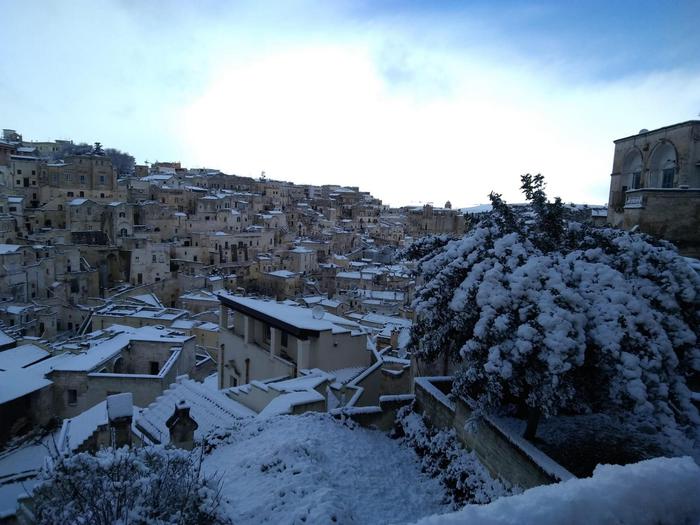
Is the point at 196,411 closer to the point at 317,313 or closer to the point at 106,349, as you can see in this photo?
the point at 317,313

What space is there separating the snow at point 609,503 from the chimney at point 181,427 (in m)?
7.65

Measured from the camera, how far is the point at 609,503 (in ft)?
8.46

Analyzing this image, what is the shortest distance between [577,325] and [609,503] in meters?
3.95

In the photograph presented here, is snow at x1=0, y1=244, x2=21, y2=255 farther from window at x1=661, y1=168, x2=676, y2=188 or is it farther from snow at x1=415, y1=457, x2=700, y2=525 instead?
window at x1=661, y1=168, x2=676, y2=188

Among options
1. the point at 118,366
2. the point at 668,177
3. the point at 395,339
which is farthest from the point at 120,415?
the point at 395,339

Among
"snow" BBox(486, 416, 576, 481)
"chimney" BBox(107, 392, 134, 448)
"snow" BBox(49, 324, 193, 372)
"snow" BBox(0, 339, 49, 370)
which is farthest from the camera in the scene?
"snow" BBox(0, 339, 49, 370)

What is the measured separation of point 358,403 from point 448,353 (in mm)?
4056

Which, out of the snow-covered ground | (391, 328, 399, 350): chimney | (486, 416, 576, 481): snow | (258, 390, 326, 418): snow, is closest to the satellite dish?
(258, 390, 326, 418): snow

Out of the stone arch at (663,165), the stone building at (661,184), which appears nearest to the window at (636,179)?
the stone building at (661,184)

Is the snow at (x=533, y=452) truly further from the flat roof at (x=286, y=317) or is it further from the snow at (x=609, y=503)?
the flat roof at (x=286, y=317)

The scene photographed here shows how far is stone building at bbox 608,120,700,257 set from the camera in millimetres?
14008

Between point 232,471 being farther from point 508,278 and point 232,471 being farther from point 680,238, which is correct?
point 680,238

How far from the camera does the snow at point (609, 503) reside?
2.49 m

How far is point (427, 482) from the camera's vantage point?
811 cm
